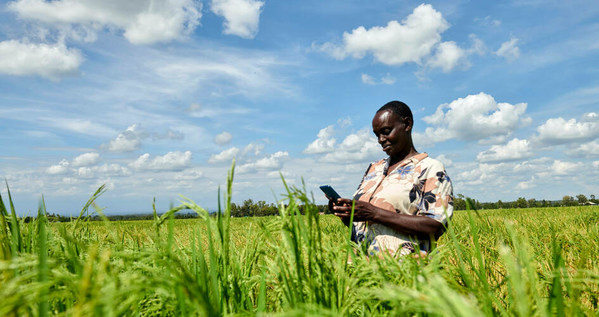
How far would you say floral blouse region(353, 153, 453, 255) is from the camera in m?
3.36

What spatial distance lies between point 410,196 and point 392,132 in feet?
2.17

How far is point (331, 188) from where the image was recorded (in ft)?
10.1

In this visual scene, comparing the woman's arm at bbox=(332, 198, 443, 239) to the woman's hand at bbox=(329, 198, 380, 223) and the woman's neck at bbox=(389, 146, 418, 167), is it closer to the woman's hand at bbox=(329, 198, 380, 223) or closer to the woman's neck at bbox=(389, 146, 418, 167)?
the woman's hand at bbox=(329, 198, 380, 223)

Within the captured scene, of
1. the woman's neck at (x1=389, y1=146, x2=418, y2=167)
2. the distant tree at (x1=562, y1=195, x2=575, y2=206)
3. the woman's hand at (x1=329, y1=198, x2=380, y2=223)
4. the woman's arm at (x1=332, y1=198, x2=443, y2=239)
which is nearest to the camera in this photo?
the woman's hand at (x1=329, y1=198, x2=380, y2=223)

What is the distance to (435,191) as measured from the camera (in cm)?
342

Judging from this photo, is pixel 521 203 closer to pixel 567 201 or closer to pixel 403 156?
pixel 567 201

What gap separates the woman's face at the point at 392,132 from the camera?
374 centimetres

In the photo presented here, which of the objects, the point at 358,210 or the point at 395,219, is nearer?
the point at 358,210

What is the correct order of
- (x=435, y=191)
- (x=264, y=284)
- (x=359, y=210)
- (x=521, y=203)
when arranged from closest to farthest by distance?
(x=264, y=284)
(x=359, y=210)
(x=435, y=191)
(x=521, y=203)

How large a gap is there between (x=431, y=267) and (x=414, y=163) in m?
2.50

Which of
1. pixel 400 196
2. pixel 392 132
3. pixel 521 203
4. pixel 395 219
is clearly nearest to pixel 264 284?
pixel 395 219

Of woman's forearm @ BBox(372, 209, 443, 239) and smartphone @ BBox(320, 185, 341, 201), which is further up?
smartphone @ BBox(320, 185, 341, 201)

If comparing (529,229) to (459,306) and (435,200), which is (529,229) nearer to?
(435,200)

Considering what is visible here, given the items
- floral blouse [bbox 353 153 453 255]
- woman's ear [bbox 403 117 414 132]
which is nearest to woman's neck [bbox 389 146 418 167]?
floral blouse [bbox 353 153 453 255]
